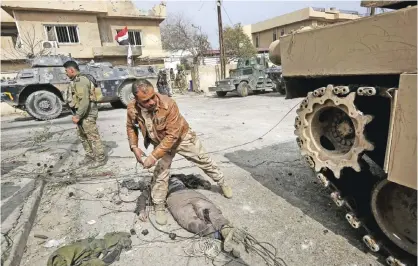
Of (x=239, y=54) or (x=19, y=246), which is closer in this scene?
(x=19, y=246)

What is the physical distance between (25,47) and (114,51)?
5.47 m

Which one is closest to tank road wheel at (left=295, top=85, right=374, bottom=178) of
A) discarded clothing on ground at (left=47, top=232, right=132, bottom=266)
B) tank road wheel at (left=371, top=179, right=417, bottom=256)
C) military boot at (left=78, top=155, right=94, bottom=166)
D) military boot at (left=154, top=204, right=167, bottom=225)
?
tank road wheel at (left=371, top=179, right=417, bottom=256)

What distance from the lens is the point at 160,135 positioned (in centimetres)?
314

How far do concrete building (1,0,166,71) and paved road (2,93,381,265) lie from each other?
1660 cm

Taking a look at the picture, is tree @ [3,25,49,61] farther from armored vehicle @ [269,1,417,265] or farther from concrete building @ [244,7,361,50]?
armored vehicle @ [269,1,417,265]

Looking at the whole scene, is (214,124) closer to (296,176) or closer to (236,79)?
(296,176)

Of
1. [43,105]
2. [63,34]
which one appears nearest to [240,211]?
[43,105]

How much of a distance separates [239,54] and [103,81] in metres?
18.8

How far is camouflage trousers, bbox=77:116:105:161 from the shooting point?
16.0 ft

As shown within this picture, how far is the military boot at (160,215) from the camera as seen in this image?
124 inches

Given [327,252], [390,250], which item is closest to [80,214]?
[327,252]

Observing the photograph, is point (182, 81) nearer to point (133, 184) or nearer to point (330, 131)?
point (133, 184)

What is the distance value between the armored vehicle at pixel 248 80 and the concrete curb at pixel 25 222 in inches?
527

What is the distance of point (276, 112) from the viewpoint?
10.2 meters
